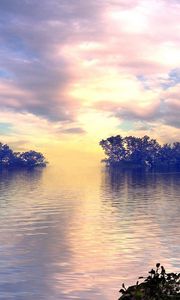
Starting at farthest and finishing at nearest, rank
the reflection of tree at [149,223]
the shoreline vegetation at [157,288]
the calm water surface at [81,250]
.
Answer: the reflection of tree at [149,223]
the calm water surface at [81,250]
the shoreline vegetation at [157,288]

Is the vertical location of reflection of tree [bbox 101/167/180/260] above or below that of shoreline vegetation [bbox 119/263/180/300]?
below

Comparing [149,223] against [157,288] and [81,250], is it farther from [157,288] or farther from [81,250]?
[157,288]

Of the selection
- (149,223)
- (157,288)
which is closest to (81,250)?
(149,223)

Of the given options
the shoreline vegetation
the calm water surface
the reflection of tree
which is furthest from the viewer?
the reflection of tree

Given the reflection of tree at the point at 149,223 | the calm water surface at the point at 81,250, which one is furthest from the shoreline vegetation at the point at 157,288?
the reflection of tree at the point at 149,223

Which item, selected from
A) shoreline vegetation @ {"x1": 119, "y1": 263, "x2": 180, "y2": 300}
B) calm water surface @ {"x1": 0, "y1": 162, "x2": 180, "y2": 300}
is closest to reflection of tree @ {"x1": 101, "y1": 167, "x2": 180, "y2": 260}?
calm water surface @ {"x1": 0, "y1": 162, "x2": 180, "y2": 300}

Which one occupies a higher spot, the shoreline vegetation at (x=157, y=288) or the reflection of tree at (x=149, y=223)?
the shoreline vegetation at (x=157, y=288)

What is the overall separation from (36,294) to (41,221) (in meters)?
36.3

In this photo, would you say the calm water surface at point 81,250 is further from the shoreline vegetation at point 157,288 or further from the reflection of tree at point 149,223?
the shoreline vegetation at point 157,288

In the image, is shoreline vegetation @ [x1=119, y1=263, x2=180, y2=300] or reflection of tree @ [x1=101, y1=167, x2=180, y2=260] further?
reflection of tree @ [x1=101, y1=167, x2=180, y2=260]

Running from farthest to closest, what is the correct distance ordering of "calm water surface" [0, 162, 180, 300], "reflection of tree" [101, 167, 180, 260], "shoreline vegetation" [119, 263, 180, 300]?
"reflection of tree" [101, 167, 180, 260], "calm water surface" [0, 162, 180, 300], "shoreline vegetation" [119, 263, 180, 300]

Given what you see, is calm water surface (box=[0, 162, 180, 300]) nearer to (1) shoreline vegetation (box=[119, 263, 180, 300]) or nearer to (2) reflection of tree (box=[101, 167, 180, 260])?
(2) reflection of tree (box=[101, 167, 180, 260])

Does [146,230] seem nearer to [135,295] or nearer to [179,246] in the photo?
[179,246]

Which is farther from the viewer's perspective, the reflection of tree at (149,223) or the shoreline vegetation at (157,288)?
the reflection of tree at (149,223)
